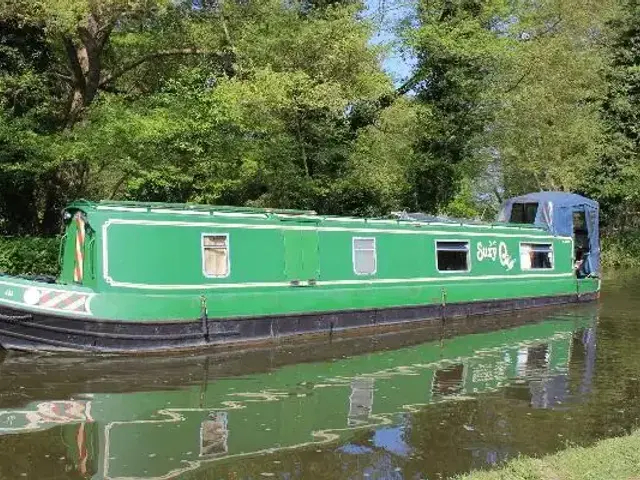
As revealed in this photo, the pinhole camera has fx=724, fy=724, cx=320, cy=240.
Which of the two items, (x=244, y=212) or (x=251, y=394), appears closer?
(x=251, y=394)

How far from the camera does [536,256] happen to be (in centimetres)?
1858

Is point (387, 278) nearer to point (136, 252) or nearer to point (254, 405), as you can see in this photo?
point (136, 252)

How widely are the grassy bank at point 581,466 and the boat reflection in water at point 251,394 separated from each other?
3.19 feet

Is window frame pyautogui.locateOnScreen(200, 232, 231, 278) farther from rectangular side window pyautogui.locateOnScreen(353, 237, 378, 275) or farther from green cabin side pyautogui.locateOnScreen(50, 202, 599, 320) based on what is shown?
rectangular side window pyautogui.locateOnScreen(353, 237, 378, 275)

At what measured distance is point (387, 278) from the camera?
573 inches

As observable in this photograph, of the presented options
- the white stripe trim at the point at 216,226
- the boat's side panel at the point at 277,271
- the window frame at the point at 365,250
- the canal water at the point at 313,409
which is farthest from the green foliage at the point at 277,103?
the canal water at the point at 313,409

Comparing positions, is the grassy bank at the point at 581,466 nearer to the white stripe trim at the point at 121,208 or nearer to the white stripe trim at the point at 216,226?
the white stripe trim at the point at 216,226

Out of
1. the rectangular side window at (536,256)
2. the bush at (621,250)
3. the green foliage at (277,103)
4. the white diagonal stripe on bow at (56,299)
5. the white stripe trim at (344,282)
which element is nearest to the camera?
the white diagonal stripe on bow at (56,299)

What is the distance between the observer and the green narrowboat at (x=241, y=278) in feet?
34.4

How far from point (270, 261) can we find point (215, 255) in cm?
108

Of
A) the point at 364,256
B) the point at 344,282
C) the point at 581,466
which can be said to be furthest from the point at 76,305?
the point at 581,466

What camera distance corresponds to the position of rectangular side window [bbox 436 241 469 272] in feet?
52.2

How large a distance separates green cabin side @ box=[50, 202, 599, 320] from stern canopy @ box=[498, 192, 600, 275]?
252cm

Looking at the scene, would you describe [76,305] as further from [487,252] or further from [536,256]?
[536,256]
